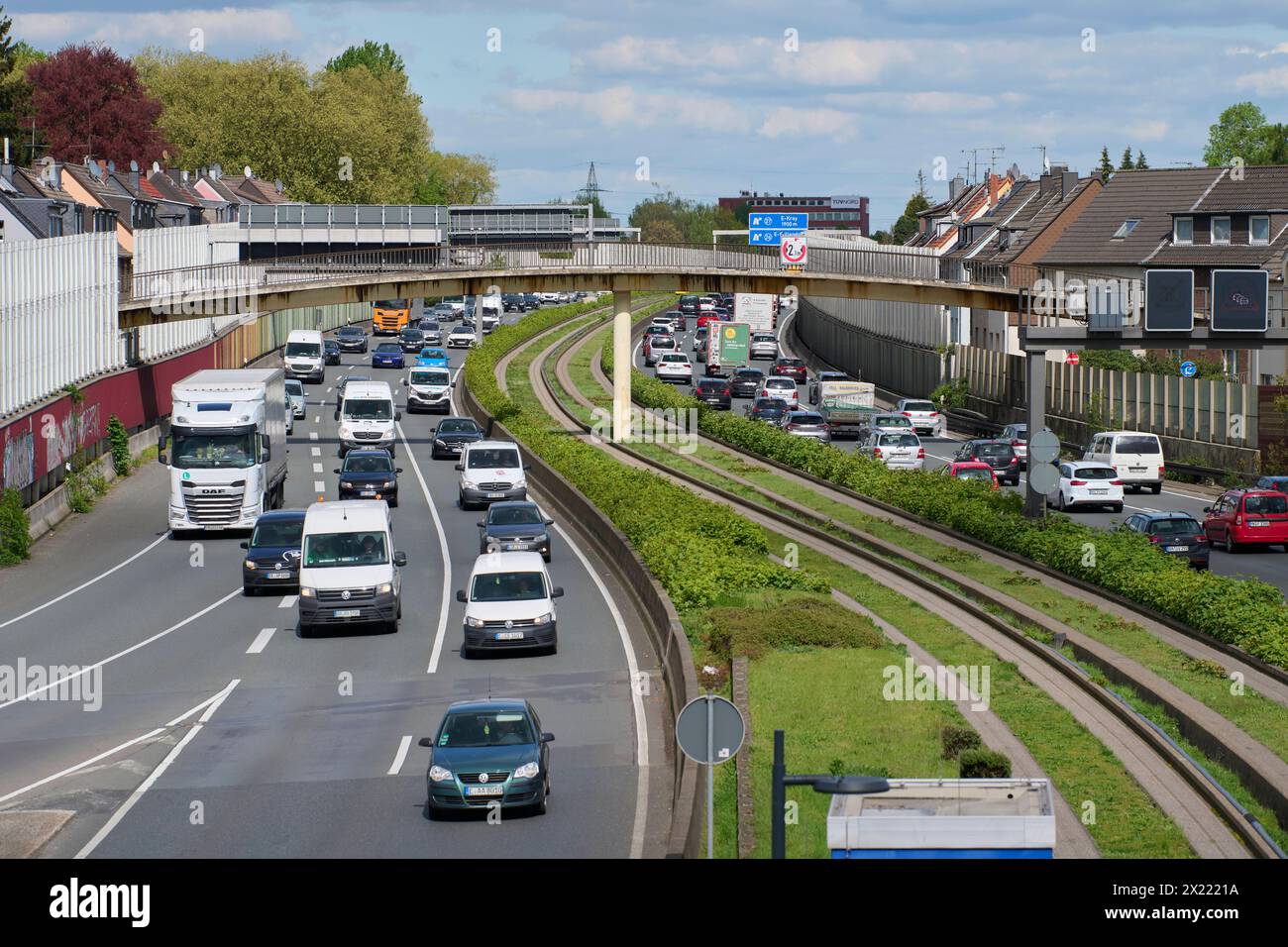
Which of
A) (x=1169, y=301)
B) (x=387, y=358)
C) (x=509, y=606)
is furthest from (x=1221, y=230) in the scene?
(x=509, y=606)

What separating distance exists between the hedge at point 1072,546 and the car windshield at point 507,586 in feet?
39.1

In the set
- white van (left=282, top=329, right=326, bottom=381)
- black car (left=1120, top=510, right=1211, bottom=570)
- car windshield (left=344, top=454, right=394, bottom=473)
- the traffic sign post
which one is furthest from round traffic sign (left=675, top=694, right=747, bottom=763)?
white van (left=282, top=329, right=326, bottom=381)

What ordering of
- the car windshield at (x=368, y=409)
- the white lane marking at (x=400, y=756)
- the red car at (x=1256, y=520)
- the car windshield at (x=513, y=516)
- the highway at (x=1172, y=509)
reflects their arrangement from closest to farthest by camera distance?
1. the white lane marking at (x=400, y=756)
2. the highway at (x=1172, y=509)
3. the car windshield at (x=513, y=516)
4. the red car at (x=1256, y=520)
5. the car windshield at (x=368, y=409)

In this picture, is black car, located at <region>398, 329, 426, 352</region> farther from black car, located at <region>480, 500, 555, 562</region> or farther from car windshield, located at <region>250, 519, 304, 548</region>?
car windshield, located at <region>250, 519, 304, 548</region>

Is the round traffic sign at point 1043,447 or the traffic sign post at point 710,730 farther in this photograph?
the round traffic sign at point 1043,447

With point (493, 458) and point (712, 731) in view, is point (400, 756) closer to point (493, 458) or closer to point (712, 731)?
point (712, 731)

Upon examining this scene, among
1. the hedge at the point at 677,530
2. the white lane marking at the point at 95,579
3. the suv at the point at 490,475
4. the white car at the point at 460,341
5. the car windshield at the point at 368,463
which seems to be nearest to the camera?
the hedge at the point at 677,530

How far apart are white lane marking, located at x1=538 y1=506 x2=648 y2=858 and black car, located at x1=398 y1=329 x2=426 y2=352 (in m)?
64.2

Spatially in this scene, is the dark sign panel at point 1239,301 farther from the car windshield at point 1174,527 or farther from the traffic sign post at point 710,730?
the traffic sign post at point 710,730

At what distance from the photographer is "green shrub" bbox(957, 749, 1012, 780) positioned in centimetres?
2020

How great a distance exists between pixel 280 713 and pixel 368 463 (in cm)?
2355

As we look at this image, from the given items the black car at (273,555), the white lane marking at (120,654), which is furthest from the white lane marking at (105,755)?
the black car at (273,555)

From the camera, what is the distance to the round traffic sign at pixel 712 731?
604 inches

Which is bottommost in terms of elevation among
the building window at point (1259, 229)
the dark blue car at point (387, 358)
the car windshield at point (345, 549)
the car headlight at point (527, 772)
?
the car headlight at point (527, 772)
